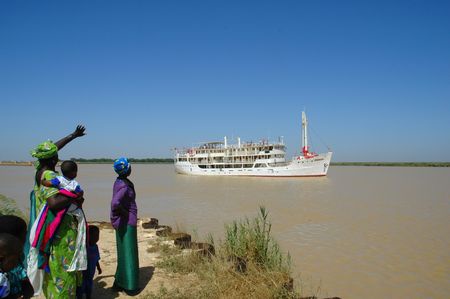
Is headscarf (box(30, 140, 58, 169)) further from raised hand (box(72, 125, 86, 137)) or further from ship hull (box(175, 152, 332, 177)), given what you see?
ship hull (box(175, 152, 332, 177))

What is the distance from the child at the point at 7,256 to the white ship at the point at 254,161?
36837 mm

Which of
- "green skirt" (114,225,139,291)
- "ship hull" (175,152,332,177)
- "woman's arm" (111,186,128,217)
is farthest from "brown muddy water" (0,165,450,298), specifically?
"ship hull" (175,152,332,177)

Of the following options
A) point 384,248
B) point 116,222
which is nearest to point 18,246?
point 116,222

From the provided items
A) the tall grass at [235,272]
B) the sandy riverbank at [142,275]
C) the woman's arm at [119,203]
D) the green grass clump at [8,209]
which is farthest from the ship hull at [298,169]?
the woman's arm at [119,203]

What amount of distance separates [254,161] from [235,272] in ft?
118

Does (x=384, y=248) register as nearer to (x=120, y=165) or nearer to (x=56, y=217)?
(x=120, y=165)

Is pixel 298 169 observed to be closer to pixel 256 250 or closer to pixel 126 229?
pixel 256 250

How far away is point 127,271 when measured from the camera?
→ 11.4ft

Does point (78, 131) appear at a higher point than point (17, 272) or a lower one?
higher

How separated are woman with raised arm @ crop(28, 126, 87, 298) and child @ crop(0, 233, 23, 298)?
598 millimetres

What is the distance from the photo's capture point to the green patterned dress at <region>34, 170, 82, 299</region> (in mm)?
2533

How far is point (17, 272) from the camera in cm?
205

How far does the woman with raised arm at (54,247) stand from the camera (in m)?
2.48

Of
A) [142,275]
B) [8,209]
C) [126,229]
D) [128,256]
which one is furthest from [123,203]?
[8,209]
